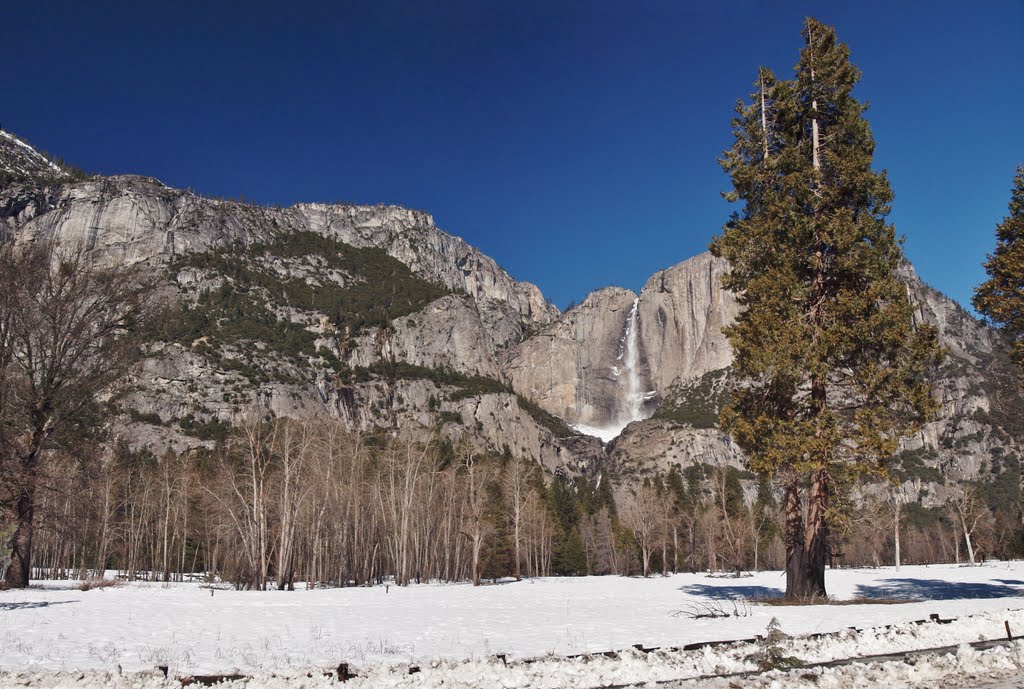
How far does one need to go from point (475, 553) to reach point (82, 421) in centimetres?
2198

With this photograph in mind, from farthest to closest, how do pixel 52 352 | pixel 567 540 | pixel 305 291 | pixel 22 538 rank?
1. pixel 305 291
2. pixel 567 540
3. pixel 52 352
4. pixel 22 538

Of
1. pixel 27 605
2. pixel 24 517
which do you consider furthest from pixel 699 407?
pixel 27 605

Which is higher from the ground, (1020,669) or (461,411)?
(461,411)

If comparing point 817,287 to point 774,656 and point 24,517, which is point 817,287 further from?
point 24,517

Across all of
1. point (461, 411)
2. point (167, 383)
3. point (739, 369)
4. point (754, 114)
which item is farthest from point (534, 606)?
point (461, 411)

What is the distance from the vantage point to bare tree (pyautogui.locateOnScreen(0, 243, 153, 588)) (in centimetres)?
2148

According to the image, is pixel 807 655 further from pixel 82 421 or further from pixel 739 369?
pixel 82 421

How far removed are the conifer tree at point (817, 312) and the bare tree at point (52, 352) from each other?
64.8ft

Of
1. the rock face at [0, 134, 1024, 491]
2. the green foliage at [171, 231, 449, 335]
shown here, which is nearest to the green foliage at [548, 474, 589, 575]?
the rock face at [0, 134, 1024, 491]

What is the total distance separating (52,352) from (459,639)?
1879cm

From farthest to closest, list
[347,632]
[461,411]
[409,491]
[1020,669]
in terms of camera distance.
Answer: [461,411] < [409,491] < [347,632] < [1020,669]

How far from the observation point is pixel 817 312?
59.0ft

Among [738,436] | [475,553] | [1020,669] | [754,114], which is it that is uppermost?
[754,114]

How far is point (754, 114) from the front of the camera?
68.3 feet
